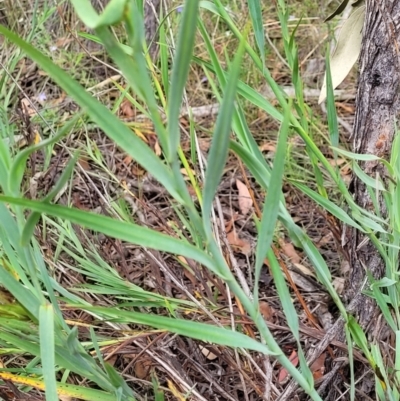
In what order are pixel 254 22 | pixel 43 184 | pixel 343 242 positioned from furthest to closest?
pixel 43 184
pixel 343 242
pixel 254 22

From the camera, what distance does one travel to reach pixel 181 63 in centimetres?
37

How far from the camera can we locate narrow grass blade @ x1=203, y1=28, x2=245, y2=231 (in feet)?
1.25

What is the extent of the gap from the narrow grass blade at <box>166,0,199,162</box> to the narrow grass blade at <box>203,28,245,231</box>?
0.11 feet

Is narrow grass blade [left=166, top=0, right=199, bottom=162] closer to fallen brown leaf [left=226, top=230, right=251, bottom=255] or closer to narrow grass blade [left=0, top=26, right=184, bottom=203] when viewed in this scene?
narrow grass blade [left=0, top=26, right=184, bottom=203]

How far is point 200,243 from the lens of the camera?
837 mm

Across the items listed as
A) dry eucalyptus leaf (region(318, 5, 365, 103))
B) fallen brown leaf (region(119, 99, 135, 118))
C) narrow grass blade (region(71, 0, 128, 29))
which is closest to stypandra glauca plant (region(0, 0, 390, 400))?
narrow grass blade (region(71, 0, 128, 29))

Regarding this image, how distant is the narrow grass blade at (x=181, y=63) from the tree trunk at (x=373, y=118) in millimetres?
483

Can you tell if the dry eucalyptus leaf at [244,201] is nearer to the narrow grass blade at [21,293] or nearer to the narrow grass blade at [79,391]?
the narrow grass blade at [79,391]

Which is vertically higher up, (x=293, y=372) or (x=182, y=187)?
(x=182, y=187)

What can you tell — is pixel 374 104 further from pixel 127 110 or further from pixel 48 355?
pixel 127 110

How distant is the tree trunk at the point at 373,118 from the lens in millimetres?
805

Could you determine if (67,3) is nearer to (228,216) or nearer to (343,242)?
(228,216)

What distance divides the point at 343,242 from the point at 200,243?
1.06 ft

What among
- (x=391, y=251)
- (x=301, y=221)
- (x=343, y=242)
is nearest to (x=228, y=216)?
(x=301, y=221)
